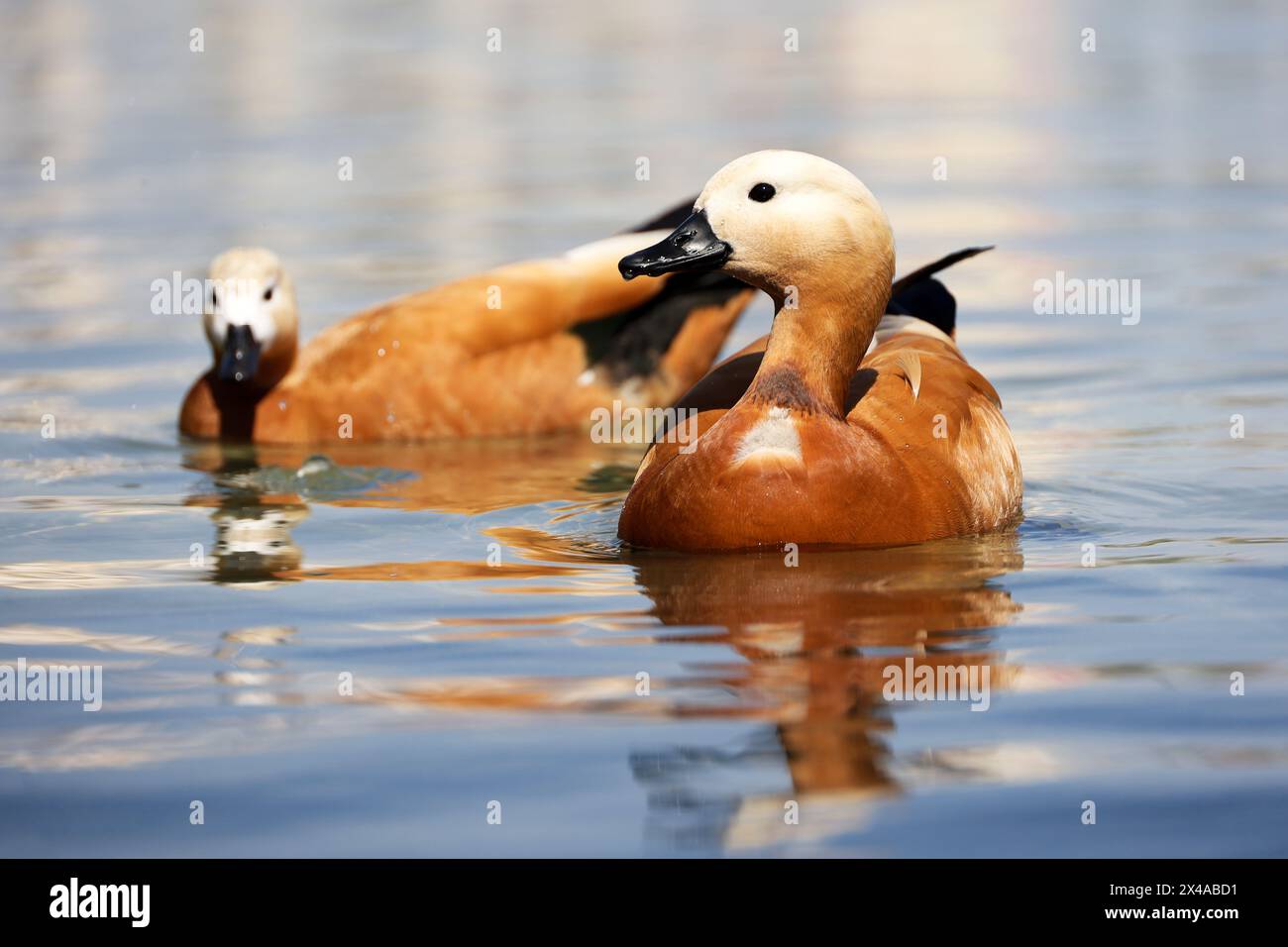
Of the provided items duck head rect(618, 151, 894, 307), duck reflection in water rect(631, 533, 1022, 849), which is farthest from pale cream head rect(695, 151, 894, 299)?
duck reflection in water rect(631, 533, 1022, 849)

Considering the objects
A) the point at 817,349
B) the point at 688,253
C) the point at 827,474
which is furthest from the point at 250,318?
the point at 827,474

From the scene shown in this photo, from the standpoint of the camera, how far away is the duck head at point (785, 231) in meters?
6.96

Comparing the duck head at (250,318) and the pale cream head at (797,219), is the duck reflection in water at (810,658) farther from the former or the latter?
the duck head at (250,318)

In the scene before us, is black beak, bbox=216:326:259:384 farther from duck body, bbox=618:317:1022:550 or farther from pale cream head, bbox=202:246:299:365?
duck body, bbox=618:317:1022:550

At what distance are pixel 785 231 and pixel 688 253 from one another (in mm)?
332

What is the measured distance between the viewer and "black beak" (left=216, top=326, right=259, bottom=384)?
32.2 ft

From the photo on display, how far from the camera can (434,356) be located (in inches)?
409

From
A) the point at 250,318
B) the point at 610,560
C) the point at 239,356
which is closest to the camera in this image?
the point at 610,560

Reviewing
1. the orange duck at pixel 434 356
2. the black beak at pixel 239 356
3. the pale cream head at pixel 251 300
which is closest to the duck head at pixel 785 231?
the black beak at pixel 239 356

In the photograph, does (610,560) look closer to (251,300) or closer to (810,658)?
(810,658)

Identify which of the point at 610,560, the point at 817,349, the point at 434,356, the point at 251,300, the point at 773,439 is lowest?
the point at 610,560

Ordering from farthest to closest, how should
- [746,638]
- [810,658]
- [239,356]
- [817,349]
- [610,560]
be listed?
[239,356] → [610,560] → [817,349] → [746,638] → [810,658]

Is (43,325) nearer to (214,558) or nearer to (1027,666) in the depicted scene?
(214,558)
